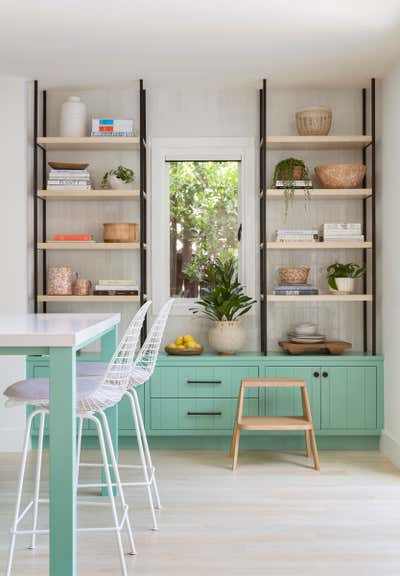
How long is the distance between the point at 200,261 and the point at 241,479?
5.71 ft

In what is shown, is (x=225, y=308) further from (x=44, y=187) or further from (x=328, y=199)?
(x=44, y=187)

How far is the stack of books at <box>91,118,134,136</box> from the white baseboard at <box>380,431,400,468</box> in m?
2.70

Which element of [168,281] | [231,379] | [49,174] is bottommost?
[231,379]

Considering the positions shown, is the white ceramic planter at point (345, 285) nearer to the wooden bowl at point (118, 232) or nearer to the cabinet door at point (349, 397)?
the cabinet door at point (349, 397)

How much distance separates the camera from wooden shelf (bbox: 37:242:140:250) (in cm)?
470

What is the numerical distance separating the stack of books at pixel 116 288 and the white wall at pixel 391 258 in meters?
1.72

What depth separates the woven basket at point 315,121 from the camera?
4.77 metres

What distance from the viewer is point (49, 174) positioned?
4.81 metres

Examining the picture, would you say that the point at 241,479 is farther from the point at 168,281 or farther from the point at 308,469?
the point at 168,281

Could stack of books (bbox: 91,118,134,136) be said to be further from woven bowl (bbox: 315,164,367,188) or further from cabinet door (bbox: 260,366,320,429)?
cabinet door (bbox: 260,366,320,429)

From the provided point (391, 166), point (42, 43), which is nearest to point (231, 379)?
point (391, 166)

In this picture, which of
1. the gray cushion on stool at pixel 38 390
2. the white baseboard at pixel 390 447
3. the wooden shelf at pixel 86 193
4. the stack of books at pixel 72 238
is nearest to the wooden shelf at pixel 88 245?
the stack of books at pixel 72 238

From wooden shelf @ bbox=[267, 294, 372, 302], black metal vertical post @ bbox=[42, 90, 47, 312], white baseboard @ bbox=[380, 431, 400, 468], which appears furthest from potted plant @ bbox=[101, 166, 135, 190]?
white baseboard @ bbox=[380, 431, 400, 468]

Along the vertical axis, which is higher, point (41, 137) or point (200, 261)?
point (41, 137)
